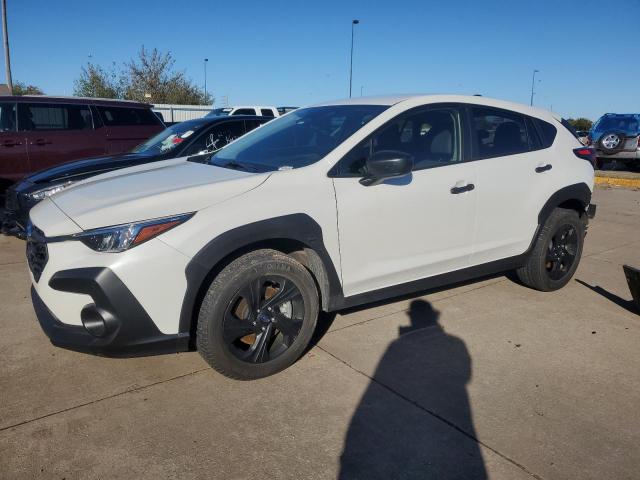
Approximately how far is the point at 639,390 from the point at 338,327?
6.39 feet

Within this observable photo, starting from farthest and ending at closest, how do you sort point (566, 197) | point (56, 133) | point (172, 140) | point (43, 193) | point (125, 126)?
point (125, 126) → point (56, 133) → point (172, 140) → point (43, 193) → point (566, 197)

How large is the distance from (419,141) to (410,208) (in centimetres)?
57

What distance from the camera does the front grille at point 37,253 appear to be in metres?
2.85

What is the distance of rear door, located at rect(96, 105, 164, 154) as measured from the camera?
8383mm

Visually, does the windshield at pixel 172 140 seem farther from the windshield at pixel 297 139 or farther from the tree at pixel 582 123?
the tree at pixel 582 123

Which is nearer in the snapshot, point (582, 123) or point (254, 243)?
point (254, 243)

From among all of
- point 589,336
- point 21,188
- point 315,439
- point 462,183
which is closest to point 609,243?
point 589,336

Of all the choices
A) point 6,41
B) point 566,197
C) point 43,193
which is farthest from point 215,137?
point 6,41

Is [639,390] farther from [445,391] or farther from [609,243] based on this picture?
[609,243]

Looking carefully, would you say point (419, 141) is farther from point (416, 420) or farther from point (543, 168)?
point (416, 420)

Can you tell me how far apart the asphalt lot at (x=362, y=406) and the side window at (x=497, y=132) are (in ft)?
4.29

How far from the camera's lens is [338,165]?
3.30 meters

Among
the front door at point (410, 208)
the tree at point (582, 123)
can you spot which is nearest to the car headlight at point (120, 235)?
the front door at point (410, 208)

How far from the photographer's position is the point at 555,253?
4621mm
